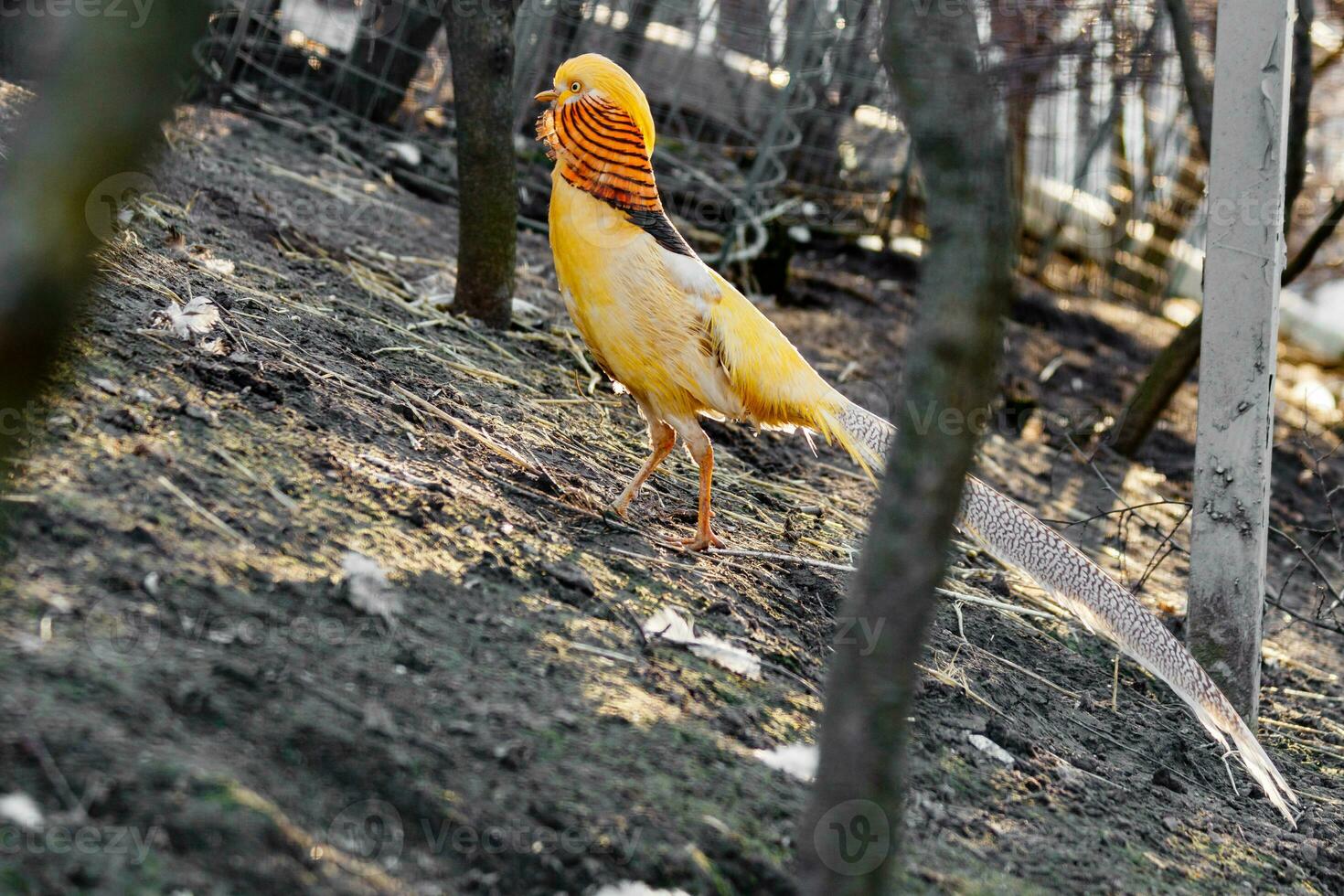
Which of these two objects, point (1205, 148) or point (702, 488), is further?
point (1205, 148)

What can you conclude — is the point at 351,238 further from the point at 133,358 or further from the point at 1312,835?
the point at 1312,835

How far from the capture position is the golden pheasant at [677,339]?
9.90 ft

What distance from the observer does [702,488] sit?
3189 mm

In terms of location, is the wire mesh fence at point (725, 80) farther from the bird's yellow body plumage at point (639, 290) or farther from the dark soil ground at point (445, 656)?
the bird's yellow body plumage at point (639, 290)

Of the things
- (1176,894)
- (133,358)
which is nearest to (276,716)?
(133,358)

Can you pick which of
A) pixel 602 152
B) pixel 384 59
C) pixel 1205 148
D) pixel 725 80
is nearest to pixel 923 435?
pixel 602 152

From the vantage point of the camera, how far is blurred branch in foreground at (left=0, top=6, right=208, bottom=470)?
1.57m

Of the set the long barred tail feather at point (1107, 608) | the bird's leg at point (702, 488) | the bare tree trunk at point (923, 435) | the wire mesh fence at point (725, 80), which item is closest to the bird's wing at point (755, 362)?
the bird's leg at point (702, 488)

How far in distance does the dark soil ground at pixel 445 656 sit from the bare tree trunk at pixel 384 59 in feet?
7.88

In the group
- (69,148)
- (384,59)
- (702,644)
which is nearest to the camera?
(69,148)

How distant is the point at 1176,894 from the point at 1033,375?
508 cm

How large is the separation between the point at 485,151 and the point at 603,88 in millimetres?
1193

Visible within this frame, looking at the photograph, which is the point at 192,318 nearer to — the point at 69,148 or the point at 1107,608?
the point at 69,148

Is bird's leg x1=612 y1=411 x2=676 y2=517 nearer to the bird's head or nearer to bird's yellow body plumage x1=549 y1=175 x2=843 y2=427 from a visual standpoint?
bird's yellow body plumage x1=549 y1=175 x2=843 y2=427
